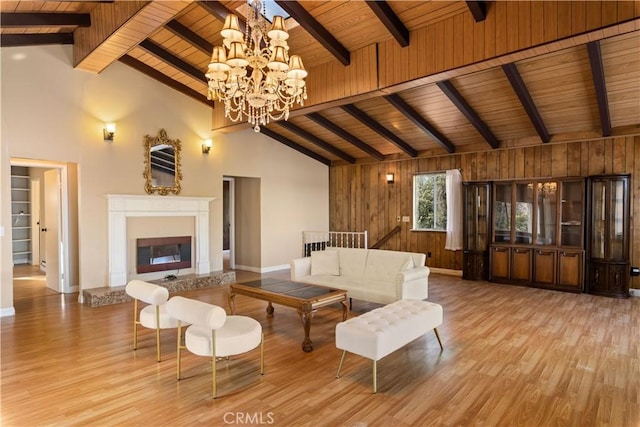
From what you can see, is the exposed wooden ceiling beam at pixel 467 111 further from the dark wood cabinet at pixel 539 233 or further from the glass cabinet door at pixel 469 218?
the glass cabinet door at pixel 469 218

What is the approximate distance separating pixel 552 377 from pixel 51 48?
763cm

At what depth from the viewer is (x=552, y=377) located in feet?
10.5

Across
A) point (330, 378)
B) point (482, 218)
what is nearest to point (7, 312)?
point (330, 378)

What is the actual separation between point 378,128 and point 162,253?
15.9 feet

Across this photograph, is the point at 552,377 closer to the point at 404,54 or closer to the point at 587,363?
the point at 587,363

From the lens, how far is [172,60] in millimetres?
6109

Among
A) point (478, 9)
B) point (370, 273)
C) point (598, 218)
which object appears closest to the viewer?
point (478, 9)

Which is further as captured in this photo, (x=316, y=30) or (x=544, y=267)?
(x=544, y=267)

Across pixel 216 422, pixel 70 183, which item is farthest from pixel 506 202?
pixel 70 183

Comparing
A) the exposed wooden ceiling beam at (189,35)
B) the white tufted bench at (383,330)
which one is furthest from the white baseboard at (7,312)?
the white tufted bench at (383,330)

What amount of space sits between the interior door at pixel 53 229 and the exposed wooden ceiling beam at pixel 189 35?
3.29 metres

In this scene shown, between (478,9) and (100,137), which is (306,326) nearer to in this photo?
(478,9)

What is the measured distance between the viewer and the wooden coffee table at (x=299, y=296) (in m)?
Result: 3.90

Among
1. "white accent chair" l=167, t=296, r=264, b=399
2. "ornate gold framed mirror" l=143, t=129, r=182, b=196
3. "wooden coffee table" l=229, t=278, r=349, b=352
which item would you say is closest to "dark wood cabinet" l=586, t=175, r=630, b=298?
Result: "wooden coffee table" l=229, t=278, r=349, b=352
